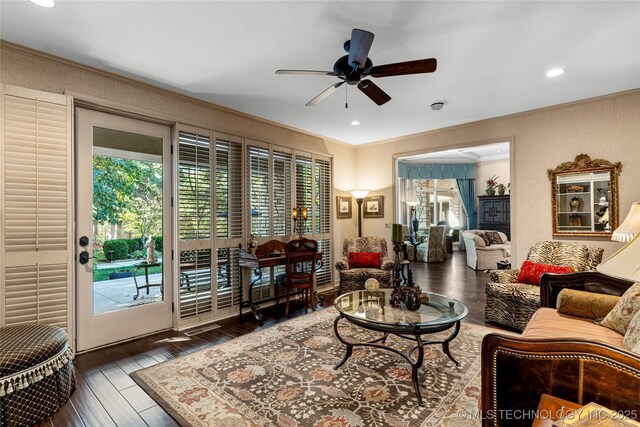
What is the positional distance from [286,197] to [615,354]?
159 inches

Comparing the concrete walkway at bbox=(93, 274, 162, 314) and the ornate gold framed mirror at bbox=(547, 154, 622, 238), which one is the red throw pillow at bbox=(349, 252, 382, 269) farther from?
the concrete walkway at bbox=(93, 274, 162, 314)

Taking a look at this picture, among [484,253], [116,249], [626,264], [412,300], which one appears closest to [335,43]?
[412,300]

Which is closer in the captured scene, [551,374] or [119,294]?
[551,374]

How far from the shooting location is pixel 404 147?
5.49m

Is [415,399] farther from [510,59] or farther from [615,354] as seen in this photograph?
[510,59]

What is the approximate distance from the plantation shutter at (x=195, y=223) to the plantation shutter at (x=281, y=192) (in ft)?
3.45

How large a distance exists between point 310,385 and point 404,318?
34.5 inches

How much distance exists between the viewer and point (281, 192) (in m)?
4.66

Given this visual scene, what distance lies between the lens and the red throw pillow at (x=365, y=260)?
188 inches

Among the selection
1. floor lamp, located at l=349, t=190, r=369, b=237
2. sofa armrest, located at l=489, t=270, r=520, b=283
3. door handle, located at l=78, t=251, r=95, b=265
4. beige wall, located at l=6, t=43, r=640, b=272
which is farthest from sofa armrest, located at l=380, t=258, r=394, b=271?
door handle, located at l=78, t=251, r=95, b=265

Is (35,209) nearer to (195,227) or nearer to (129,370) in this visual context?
(195,227)

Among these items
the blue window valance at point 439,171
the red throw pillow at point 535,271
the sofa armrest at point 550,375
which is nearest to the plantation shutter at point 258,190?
the red throw pillow at point 535,271

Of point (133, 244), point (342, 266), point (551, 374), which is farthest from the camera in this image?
point (342, 266)

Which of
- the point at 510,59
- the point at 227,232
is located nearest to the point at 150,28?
the point at 227,232
